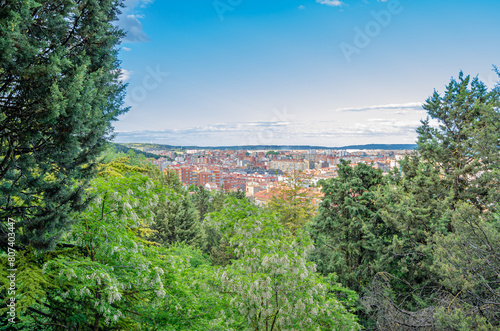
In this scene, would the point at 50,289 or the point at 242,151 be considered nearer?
the point at 50,289

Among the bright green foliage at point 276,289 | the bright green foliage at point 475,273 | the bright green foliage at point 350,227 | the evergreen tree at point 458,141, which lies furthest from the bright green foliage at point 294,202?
the bright green foliage at point 276,289

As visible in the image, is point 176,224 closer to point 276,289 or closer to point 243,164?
point 276,289

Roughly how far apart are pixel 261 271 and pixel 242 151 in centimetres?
17415

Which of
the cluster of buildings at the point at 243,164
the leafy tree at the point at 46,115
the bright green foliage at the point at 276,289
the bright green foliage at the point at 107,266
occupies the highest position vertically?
the leafy tree at the point at 46,115

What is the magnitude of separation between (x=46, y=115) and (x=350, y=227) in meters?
11.0

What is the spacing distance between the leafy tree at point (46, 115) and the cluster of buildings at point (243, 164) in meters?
72.5

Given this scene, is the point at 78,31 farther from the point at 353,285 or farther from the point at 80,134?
the point at 353,285

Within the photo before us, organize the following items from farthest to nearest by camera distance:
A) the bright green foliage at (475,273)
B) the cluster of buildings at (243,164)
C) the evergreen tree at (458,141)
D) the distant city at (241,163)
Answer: the distant city at (241,163), the cluster of buildings at (243,164), the evergreen tree at (458,141), the bright green foliage at (475,273)

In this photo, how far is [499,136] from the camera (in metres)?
6.53

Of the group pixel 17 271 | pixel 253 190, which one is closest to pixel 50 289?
pixel 17 271

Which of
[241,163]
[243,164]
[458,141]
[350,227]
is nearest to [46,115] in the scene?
[350,227]

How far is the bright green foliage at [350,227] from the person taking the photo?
11.1m

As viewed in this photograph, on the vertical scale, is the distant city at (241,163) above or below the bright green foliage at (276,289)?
below

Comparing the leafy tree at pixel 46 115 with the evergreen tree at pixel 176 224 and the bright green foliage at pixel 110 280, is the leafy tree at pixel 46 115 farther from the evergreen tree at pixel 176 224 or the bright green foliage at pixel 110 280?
the evergreen tree at pixel 176 224
